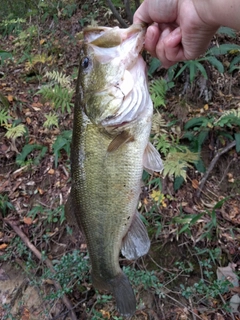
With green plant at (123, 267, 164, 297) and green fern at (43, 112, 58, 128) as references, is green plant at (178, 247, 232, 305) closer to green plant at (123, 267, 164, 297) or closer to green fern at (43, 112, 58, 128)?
green plant at (123, 267, 164, 297)

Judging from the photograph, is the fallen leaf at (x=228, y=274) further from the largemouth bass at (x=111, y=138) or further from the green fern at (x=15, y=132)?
the green fern at (x=15, y=132)

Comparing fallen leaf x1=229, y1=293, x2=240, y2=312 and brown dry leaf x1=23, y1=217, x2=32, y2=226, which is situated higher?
fallen leaf x1=229, y1=293, x2=240, y2=312

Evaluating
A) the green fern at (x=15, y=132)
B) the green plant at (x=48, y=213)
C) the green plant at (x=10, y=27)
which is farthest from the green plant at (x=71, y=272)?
the green plant at (x=10, y=27)

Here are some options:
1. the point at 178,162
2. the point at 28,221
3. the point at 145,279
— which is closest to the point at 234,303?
the point at 145,279

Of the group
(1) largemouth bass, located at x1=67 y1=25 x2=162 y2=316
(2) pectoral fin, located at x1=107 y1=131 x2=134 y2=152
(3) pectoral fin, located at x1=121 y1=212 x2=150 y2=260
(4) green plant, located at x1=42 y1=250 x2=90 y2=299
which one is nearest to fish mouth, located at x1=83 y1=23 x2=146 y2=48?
(1) largemouth bass, located at x1=67 y1=25 x2=162 y2=316

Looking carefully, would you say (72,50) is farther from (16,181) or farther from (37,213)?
(37,213)
